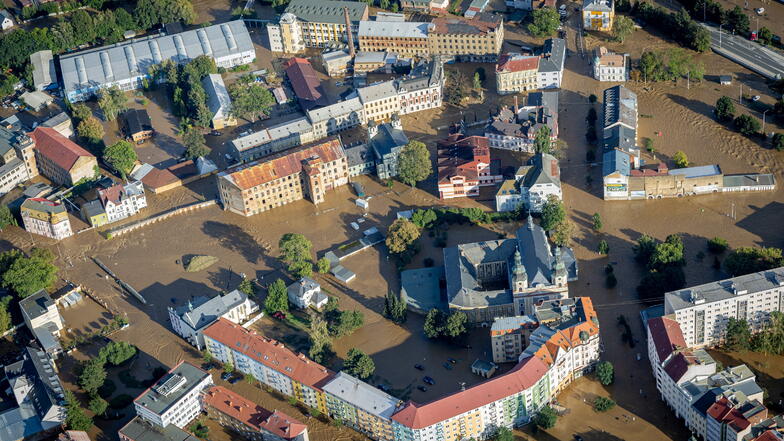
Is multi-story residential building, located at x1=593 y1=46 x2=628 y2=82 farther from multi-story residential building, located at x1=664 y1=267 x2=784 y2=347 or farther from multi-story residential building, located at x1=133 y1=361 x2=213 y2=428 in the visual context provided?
multi-story residential building, located at x1=133 y1=361 x2=213 y2=428

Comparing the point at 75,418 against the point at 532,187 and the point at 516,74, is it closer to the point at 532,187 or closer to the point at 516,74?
the point at 532,187

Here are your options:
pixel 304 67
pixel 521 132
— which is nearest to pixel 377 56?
pixel 304 67

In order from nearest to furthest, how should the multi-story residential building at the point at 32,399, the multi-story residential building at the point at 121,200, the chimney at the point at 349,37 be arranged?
1. the multi-story residential building at the point at 32,399
2. the multi-story residential building at the point at 121,200
3. the chimney at the point at 349,37

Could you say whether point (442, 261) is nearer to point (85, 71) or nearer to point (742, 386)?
point (742, 386)

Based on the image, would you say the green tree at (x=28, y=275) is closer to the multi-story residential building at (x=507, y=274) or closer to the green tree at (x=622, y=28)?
the multi-story residential building at (x=507, y=274)

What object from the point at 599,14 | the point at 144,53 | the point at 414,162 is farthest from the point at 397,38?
the point at 144,53

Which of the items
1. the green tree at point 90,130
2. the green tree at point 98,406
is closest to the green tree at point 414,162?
the green tree at point 90,130

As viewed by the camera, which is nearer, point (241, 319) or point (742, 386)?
point (742, 386)
